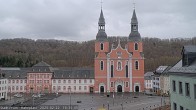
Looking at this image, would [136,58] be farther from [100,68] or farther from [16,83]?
[16,83]

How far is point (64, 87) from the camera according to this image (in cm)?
Result: 7456

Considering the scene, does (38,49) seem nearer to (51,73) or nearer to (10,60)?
(10,60)

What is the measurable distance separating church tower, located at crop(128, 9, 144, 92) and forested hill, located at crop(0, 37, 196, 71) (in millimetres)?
30522

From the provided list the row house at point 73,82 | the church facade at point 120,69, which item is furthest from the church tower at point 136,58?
the row house at point 73,82

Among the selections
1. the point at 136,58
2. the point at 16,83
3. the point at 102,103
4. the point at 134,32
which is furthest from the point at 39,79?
the point at 102,103

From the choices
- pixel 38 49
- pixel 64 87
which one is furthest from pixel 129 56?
pixel 38 49

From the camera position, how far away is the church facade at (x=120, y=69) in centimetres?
7225

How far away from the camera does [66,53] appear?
130000 mm

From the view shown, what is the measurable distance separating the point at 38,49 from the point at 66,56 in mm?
24829

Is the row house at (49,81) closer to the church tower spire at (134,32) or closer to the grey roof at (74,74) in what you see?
the grey roof at (74,74)

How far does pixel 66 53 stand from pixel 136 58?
201 feet

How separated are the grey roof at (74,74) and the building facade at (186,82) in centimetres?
5517

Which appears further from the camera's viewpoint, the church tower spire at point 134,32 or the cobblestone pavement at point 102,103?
the church tower spire at point 134,32

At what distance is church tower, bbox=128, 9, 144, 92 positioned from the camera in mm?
72250
